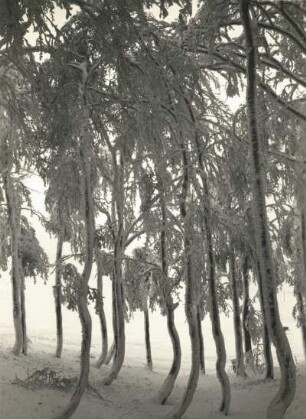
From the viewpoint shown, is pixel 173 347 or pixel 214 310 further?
pixel 173 347

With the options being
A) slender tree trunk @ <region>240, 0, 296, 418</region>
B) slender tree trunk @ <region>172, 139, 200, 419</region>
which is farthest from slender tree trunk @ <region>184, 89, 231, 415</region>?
Result: slender tree trunk @ <region>240, 0, 296, 418</region>

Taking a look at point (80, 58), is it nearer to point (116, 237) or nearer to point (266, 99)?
point (266, 99)

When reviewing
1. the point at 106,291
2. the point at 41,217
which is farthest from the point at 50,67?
the point at 106,291

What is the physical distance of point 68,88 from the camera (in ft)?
32.6

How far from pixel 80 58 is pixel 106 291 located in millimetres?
63746

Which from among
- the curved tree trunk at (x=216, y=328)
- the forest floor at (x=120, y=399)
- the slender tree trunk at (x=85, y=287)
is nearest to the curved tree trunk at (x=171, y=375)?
the forest floor at (x=120, y=399)

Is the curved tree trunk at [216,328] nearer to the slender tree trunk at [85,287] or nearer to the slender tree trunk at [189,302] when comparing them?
the slender tree trunk at [189,302]

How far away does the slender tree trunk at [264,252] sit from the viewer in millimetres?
8688

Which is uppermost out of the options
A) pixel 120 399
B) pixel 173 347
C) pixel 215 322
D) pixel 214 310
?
pixel 214 310

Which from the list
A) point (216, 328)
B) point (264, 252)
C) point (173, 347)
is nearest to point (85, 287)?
point (216, 328)

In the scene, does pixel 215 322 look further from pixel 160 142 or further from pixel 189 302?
pixel 160 142

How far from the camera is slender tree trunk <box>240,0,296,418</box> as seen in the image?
8688mm

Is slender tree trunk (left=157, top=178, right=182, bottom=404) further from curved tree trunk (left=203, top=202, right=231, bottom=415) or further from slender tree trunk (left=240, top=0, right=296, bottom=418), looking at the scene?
slender tree trunk (left=240, top=0, right=296, bottom=418)

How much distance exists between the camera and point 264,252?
29.4 feet
